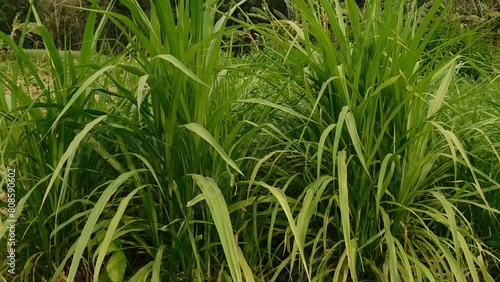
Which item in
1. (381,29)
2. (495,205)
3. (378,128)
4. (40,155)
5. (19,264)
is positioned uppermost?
(381,29)

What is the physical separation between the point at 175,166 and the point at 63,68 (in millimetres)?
422

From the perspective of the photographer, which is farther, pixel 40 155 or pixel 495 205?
pixel 495 205

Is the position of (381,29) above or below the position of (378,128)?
above

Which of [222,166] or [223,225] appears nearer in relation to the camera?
[223,225]

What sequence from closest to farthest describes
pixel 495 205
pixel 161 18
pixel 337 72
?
pixel 161 18, pixel 337 72, pixel 495 205

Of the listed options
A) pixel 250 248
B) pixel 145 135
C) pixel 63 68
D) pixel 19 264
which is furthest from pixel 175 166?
pixel 19 264

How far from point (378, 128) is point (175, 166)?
581 mm

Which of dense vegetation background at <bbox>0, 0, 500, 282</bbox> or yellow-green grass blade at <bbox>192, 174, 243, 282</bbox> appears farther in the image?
dense vegetation background at <bbox>0, 0, 500, 282</bbox>

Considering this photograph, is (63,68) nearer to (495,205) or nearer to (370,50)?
(370,50)

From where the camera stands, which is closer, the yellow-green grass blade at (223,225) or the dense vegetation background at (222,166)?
the yellow-green grass blade at (223,225)

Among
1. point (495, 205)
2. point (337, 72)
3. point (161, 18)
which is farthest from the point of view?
point (495, 205)

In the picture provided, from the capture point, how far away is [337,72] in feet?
4.78

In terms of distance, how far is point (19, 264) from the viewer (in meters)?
1.54

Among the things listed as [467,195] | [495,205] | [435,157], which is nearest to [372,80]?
[435,157]
